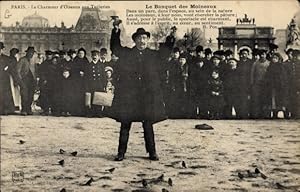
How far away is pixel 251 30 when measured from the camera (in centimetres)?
144

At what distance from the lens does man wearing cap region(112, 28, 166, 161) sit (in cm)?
143

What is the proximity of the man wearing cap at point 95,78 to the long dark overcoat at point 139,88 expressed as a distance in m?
0.05

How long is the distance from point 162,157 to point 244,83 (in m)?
0.32

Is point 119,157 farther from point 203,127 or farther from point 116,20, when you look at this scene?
point 116,20

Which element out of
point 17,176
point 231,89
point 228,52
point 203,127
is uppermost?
point 228,52

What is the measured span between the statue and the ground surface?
8.9 inches

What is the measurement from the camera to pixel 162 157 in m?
1.42

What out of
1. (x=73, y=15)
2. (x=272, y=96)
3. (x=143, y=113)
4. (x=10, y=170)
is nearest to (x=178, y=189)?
(x=143, y=113)

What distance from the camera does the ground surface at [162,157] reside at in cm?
140

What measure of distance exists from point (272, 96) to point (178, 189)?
1.25 ft

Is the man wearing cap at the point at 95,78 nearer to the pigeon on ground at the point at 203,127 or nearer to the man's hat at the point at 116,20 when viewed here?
the man's hat at the point at 116,20

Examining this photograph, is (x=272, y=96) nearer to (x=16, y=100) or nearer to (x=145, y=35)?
(x=145, y=35)

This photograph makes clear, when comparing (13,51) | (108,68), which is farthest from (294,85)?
(13,51)

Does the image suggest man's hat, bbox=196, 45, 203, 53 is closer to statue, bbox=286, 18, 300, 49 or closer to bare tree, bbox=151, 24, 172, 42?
bare tree, bbox=151, 24, 172, 42
